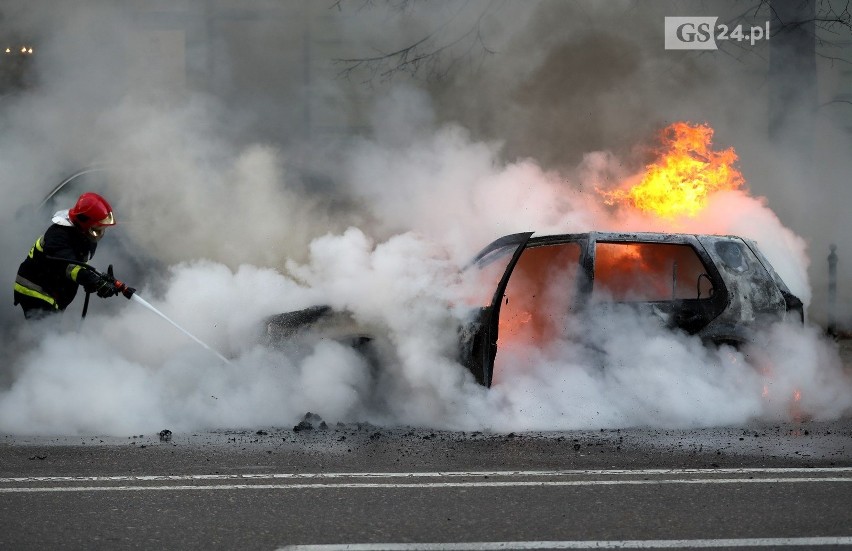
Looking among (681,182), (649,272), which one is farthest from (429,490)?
(681,182)

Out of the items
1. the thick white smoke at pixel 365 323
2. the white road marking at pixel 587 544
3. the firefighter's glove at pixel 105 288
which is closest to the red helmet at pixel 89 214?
the firefighter's glove at pixel 105 288

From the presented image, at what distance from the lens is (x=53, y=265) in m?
8.14

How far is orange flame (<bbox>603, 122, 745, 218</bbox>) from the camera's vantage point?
8797mm

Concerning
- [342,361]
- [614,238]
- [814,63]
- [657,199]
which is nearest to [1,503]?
[342,361]

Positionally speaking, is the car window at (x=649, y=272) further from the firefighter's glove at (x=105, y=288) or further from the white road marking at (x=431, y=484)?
the firefighter's glove at (x=105, y=288)

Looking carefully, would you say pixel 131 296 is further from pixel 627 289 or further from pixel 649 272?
pixel 649 272

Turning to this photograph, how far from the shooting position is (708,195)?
29.2 feet

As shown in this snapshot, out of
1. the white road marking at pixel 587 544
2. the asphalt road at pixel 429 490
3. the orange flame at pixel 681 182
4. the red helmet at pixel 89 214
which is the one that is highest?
the orange flame at pixel 681 182

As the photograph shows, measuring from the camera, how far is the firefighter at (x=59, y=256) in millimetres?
8055

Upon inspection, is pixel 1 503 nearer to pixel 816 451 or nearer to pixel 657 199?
pixel 816 451

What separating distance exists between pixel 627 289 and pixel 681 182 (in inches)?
58.1

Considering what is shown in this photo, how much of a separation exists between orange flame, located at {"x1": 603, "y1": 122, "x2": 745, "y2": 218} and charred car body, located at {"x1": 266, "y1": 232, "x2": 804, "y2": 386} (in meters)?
0.79

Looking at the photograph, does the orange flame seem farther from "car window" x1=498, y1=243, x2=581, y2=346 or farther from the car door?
the car door

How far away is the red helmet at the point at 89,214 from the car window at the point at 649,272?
3.53m
